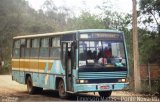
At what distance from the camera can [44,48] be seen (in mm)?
21703

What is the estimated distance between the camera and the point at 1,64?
52.5 meters

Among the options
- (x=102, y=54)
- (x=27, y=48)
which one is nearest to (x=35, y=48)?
(x=27, y=48)

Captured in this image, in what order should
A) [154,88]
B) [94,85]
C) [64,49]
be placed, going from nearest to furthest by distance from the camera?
[94,85] < [64,49] < [154,88]

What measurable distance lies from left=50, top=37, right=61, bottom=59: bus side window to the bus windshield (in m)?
2.02

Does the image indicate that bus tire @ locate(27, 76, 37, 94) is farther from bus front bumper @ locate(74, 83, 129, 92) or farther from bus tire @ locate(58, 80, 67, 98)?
bus front bumper @ locate(74, 83, 129, 92)

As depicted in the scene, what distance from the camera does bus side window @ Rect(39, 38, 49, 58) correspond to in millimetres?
21438

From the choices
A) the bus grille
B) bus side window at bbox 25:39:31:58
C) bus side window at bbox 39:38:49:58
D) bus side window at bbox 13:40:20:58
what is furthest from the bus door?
bus side window at bbox 13:40:20:58

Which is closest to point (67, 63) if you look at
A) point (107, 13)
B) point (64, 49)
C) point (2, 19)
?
point (64, 49)

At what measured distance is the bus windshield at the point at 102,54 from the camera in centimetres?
1830

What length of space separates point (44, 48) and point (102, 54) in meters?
4.17

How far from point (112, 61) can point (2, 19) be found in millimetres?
35407

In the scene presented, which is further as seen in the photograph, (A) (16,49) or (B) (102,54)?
(A) (16,49)

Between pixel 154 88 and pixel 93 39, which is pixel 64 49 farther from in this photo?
pixel 154 88

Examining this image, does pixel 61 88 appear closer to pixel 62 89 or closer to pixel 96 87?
pixel 62 89
